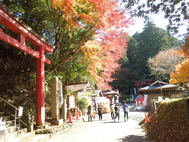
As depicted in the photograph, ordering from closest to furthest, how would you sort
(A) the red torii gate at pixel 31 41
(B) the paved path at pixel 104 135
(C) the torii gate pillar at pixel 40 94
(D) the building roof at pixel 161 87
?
1. (A) the red torii gate at pixel 31 41
2. (B) the paved path at pixel 104 135
3. (C) the torii gate pillar at pixel 40 94
4. (D) the building roof at pixel 161 87

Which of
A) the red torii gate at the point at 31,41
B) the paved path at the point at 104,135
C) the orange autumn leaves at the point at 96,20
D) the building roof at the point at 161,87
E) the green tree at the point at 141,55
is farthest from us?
the green tree at the point at 141,55

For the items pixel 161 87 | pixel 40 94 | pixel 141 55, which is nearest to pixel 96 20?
pixel 40 94

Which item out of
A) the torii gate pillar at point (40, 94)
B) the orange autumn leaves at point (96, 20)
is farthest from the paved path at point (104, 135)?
the orange autumn leaves at point (96, 20)

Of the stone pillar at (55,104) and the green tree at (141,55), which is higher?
the green tree at (141,55)

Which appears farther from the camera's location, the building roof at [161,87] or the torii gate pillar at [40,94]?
the building roof at [161,87]

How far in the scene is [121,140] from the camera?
623 cm

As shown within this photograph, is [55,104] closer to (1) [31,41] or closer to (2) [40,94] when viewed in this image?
(2) [40,94]

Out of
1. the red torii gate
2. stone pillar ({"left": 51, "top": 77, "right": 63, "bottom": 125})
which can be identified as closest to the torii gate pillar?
the red torii gate

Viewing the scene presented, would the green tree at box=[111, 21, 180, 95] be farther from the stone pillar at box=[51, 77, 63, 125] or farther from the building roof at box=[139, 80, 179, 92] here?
the stone pillar at box=[51, 77, 63, 125]

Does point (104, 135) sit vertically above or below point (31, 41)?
below

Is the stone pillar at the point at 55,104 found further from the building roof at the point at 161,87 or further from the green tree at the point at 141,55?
the green tree at the point at 141,55

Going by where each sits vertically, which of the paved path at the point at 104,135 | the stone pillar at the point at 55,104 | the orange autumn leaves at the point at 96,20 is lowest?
the paved path at the point at 104,135

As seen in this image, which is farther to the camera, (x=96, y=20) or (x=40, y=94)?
(x=96, y=20)

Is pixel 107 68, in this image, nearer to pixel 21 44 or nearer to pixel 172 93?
pixel 21 44
